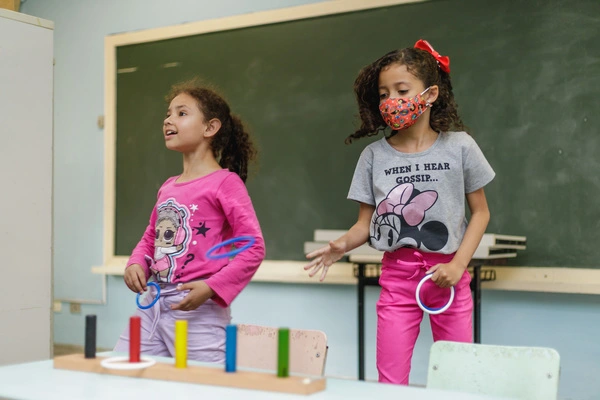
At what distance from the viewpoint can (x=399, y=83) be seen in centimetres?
215

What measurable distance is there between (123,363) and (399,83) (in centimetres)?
116

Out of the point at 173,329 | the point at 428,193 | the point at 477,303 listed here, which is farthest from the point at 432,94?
the point at 477,303

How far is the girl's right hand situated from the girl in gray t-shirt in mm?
500

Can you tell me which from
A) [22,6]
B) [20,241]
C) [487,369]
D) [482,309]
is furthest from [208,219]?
[22,6]

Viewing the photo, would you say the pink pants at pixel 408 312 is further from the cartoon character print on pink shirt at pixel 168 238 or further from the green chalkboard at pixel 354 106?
the green chalkboard at pixel 354 106

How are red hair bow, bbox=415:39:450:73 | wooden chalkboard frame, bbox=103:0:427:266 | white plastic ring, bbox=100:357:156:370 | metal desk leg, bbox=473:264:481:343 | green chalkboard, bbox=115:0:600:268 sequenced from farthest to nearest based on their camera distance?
1. wooden chalkboard frame, bbox=103:0:427:266
2. green chalkboard, bbox=115:0:600:268
3. metal desk leg, bbox=473:264:481:343
4. red hair bow, bbox=415:39:450:73
5. white plastic ring, bbox=100:357:156:370

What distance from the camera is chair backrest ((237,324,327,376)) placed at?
174 cm

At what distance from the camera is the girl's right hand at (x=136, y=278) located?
7.09 ft

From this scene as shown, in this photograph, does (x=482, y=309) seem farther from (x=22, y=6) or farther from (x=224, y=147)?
(x=22, y=6)

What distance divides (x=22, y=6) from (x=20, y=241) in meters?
2.91

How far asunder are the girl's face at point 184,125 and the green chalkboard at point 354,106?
→ 158cm

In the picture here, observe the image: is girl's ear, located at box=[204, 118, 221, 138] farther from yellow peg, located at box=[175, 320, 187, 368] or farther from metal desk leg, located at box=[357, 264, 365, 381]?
metal desk leg, located at box=[357, 264, 365, 381]

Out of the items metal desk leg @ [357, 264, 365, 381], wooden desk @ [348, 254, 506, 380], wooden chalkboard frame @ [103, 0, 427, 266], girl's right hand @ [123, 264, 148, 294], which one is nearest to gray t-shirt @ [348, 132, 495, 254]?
girl's right hand @ [123, 264, 148, 294]

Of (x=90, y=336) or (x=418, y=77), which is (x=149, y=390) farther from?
(x=418, y=77)
